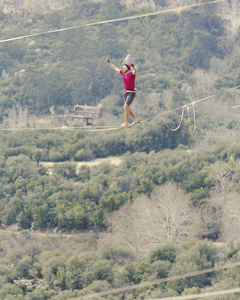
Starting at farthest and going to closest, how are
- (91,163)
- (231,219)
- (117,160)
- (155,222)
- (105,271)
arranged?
(117,160)
(91,163)
(231,219)
(155,222)
(105,271)

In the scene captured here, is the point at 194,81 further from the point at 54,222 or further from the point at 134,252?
the point at 134,252

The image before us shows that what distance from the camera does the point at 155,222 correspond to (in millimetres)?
42062

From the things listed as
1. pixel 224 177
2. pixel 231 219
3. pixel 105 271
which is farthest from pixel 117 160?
pixel 105 271

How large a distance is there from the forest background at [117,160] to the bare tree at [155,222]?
0.10 meters

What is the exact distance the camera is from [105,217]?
151 feet

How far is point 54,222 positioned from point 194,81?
3591cm

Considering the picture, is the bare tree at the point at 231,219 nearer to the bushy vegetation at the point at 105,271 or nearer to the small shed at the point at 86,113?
the bushy vegetation at the point at 105,271

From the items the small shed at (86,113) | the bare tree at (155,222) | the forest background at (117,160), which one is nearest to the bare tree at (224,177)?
the forest background at (117,160)

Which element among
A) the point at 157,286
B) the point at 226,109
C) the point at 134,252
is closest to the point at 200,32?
the point at 226,109

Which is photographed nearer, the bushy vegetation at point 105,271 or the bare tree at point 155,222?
the bushy vegetation at point 105,271

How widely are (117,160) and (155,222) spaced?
626 inches

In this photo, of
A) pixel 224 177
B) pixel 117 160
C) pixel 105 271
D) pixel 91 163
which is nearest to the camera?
pixel 105 271

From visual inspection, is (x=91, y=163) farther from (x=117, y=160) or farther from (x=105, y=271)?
(x=105, y=271)

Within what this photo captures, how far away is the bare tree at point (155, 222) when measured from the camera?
40.9 m
